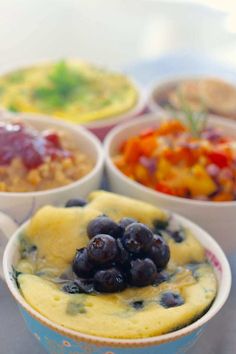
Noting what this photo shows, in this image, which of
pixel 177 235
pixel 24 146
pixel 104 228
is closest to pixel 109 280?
pixel 104 228

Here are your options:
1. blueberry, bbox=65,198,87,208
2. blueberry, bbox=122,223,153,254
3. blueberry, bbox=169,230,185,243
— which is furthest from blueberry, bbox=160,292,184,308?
blueberry, bbox=65,198,87,208

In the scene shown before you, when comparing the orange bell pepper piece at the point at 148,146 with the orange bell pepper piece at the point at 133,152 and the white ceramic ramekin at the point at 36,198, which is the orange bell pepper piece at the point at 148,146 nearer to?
the orange bell pepper piece at the point at 133,152

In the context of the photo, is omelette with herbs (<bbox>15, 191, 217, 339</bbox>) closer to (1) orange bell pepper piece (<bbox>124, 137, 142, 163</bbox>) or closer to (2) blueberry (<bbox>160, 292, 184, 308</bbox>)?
(2) blueberry (<bbox>160, 292, 184, 308</bbox>)

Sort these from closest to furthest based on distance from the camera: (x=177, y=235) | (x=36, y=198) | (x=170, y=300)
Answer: (x=170, y=300), (x=177, y=235), (x=36, y=198)

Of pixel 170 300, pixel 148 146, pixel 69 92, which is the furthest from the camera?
pixel 69 92

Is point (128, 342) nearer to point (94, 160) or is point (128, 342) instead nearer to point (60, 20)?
point (94, 160)

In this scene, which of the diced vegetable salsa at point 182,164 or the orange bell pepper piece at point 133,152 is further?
the orange bell pepper piece at point 133,152

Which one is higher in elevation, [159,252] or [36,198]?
[159,252]

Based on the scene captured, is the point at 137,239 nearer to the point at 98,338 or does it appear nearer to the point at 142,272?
the point at 142,272

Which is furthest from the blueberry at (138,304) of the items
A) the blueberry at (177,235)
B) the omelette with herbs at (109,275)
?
the blueberry at (177,235)
